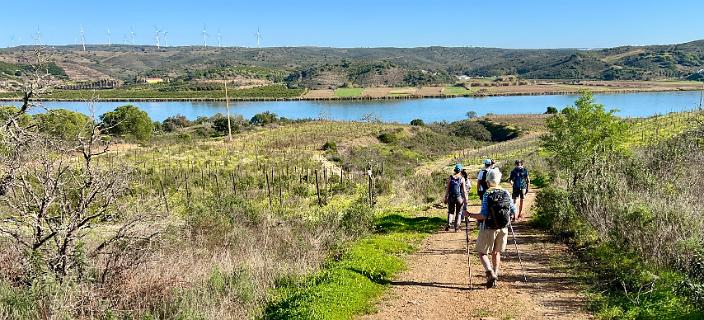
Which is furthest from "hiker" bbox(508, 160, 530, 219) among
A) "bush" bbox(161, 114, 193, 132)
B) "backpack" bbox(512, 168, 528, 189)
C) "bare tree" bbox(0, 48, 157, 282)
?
"bush" bbox(161, 114, 193, 132)

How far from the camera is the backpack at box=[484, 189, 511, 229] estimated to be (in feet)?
25.0

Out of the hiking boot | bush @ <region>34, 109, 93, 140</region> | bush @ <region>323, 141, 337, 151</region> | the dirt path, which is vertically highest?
bush @ <region>34, 109, 93, 140</region>

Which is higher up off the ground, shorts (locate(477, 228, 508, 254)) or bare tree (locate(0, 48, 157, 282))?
bare tree (locate(0, 48, 157, 282))

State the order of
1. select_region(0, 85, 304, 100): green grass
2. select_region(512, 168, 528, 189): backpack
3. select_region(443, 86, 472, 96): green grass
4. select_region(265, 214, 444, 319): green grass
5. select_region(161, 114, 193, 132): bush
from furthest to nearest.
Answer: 1. select_region(443, 86, 472, 96): green grass
2. select_region(0, 85, 304, 100): green grass
3. select_region(161, 114, 193, 132): bush
4. select_region(512, 168, 528, 189): backpack
5. select_region(265, 214, 444, 319): green grass

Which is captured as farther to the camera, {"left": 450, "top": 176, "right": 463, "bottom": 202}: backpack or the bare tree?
{"left": 450, "top": 176, "right": 463, "bottom": 202}: backpack

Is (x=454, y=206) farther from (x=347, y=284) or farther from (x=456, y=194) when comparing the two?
(x=347, y=284)

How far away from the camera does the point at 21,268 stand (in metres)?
7.79

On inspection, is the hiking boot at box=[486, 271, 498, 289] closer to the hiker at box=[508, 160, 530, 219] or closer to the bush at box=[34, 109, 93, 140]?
the hiker at box=[508, 160, 530, 219]

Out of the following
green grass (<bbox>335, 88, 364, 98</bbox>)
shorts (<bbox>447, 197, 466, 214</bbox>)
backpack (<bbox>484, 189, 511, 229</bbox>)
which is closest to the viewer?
backpack (<bbox>484, 189, 511, 229</bbox>)

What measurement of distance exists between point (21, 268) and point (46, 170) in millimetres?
1871

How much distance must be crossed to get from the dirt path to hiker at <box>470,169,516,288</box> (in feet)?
1.74

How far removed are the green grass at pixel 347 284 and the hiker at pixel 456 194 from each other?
147cm

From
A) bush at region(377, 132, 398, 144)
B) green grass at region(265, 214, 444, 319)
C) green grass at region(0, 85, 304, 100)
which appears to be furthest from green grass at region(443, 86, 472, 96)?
green grass at region(265, 214, 444, 319)

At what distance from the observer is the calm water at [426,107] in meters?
113
